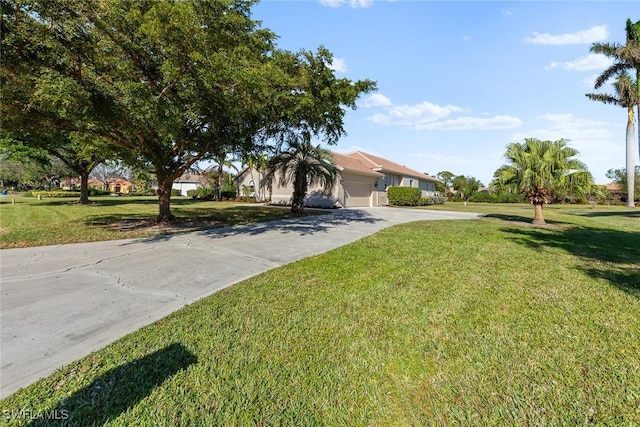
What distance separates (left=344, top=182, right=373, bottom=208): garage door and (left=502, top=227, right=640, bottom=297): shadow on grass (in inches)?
549

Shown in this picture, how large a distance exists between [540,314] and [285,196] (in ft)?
75.9

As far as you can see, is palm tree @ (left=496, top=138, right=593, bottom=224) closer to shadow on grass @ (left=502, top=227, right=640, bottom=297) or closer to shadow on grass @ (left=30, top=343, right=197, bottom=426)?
shadow on grass @ (left=502, top=227, right=640, bottom=297)

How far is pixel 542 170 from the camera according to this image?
1204 centimetres

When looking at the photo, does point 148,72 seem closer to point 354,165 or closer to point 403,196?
point 354,165

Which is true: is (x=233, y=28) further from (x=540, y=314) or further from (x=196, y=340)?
(x=540, y=314)

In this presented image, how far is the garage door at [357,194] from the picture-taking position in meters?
23.7

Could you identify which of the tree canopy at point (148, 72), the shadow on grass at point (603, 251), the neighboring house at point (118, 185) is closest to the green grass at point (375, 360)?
the shadow on grass at point (603, 251)

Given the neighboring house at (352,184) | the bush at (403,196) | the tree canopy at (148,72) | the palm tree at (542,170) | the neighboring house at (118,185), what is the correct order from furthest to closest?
1. the neighboring house at (118,185)
2. the bush at (403,196)
3. the neighboring house at (352,184)
4. the palm tree at (542,170)
5. the tree canopy at (148,72)

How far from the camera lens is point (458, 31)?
432 inches

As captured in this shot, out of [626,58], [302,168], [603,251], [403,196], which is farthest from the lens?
[403,196]

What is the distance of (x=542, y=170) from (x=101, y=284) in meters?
15.3
